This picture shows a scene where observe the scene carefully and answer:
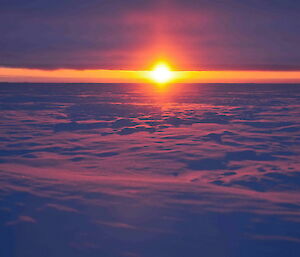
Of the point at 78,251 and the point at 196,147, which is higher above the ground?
the point at 196,147

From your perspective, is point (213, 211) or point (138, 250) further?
point (213, 211)

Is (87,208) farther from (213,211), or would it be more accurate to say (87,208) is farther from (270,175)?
(270,175)

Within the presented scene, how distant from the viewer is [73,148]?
19.4 ft

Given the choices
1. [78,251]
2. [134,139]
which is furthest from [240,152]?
[78,251]

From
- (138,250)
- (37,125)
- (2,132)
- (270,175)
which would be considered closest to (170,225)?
(138,250)

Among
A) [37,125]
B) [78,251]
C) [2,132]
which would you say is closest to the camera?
[78,251]

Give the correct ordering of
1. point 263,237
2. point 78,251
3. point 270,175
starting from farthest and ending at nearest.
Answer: point 270,175 → point 263,237 → point 78,251

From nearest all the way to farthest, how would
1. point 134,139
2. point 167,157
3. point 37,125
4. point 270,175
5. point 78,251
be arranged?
point 78,251, point 270,175, point 167,157, point 134,139, point 37,125

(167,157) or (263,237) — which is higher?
(167,157)

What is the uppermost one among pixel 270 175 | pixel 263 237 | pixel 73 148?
pixel 73 148

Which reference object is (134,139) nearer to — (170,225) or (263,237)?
(170,225)

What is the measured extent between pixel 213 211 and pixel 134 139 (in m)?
3.83

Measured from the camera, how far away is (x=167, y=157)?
5.23 meters

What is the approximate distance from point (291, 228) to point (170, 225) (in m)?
1.27
